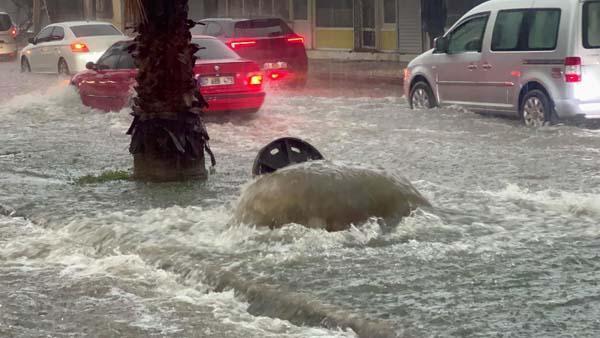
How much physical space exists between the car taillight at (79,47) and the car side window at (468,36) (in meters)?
13.5

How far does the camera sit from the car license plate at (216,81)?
1804 cm

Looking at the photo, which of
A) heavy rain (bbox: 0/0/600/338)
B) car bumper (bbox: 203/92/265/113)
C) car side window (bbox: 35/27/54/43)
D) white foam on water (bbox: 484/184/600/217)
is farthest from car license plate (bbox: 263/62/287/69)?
white foam on water (bbox: 484/184/600/217)

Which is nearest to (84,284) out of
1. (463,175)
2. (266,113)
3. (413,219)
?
(413,219)

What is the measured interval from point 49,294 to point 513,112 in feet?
34.8

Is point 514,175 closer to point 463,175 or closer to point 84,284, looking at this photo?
point 463,175

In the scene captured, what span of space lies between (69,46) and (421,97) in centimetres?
1327

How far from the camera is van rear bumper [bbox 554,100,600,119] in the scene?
15.8m

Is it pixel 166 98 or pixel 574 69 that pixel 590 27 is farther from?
pixel 166 98

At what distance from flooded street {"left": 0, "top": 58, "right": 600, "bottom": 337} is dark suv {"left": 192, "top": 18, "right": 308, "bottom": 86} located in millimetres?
10120

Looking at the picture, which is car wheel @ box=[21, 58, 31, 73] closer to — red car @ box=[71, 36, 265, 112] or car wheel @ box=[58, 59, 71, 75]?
car wheel @ box=[58, 59, 71, 75]

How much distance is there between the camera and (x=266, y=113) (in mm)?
20312

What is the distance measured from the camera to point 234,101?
18.5 meters

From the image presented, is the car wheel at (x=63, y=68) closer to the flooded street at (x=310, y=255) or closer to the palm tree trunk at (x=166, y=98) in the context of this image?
the flooded street at (x=310, y=255)

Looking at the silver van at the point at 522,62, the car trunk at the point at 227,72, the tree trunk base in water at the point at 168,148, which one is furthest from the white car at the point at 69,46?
the tree trunk base in water at the point at 168,148
